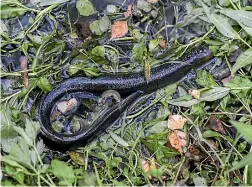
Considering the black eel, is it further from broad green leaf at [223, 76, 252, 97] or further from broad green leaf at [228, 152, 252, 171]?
broad green leaf at [228, 152, 252, 171]

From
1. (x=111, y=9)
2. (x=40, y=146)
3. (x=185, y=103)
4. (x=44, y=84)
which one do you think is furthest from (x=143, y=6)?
(x=40, y=146)

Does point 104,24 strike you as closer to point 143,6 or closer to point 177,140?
point 143,6

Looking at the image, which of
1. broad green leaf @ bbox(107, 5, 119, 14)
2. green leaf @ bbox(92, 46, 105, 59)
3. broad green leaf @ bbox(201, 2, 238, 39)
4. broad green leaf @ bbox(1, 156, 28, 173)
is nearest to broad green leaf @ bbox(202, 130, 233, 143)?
broad green leaf @ bbox(201, 2, 238, 39)

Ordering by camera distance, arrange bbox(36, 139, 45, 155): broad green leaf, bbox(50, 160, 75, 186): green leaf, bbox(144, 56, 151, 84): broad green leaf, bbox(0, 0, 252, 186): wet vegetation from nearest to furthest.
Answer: bbox(50, 160, 75, 186): green leaf → bbox(36, 139, 45, 155): broad green leaf → bbox(0, 0, 252, 186): wet vegetation → bbox(144, 56, 151, 84): broad green leaf

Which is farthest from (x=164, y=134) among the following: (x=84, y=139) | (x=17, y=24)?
(x=17, y=24)

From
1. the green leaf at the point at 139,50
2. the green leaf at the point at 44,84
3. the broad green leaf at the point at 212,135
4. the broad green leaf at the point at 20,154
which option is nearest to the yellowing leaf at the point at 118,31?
the green leaf at the point at 139,50

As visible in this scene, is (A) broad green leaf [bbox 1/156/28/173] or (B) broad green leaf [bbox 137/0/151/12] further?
(B) broad green leaf [bbox 137/0/151/12]

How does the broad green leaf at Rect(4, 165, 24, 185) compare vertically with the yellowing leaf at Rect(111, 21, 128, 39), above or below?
below
